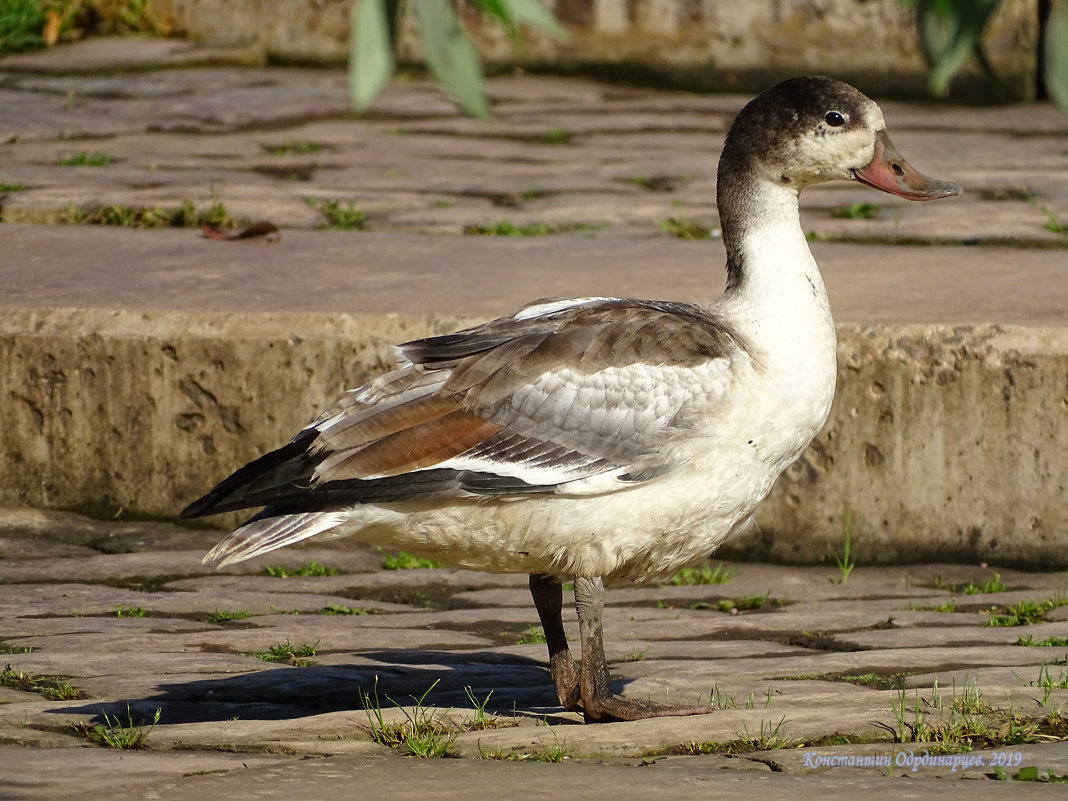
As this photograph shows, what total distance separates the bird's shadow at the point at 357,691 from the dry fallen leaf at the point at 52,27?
1008 cm

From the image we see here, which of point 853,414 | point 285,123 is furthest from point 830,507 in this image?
point 285,123

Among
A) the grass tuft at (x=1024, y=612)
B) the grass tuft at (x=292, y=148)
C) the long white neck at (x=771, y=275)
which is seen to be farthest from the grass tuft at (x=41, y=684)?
the grass tuft at (x=292, y=148)

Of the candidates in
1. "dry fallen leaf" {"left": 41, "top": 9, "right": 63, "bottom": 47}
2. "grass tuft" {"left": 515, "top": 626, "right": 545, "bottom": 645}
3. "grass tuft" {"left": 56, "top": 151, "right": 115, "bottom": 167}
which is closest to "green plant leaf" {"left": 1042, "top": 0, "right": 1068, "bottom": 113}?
"grass tuft" {"left": 515, "top": 626, "right": 545, "bottom": 645}

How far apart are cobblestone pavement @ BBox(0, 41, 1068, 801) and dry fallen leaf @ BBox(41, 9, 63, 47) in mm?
3793

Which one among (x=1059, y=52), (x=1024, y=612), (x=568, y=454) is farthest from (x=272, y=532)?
(x=1059, y=52)

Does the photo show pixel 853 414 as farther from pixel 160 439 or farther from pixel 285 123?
pixel 285 123

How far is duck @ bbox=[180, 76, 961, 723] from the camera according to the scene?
393 centimetres

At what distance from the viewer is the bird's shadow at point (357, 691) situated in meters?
3.95

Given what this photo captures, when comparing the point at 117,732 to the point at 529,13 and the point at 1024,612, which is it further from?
the point at 1024,612

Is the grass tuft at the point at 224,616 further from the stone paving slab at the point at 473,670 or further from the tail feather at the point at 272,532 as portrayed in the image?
the tail feather at the point at 272,532

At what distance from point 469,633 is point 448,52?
343cm

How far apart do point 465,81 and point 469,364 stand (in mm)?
2495

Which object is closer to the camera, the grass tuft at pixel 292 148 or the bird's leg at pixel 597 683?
the bird's leg at pixel 597 683

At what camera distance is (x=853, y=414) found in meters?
5.69
